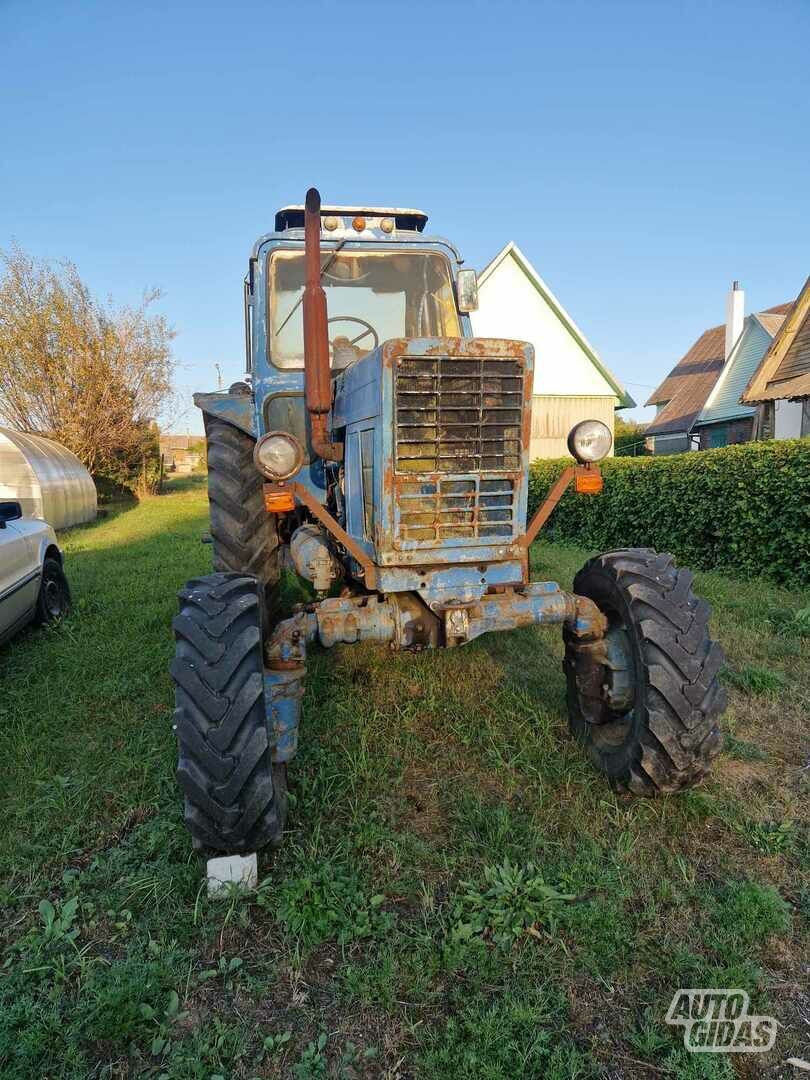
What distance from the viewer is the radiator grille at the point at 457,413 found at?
276 centimetres

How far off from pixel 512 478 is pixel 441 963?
1858 mm

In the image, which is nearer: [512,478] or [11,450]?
[512,478]

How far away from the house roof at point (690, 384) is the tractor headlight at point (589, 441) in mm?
21441

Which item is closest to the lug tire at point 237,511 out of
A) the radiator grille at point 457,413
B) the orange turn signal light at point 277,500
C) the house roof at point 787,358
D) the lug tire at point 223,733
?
the orange turn signal light at point 277,500

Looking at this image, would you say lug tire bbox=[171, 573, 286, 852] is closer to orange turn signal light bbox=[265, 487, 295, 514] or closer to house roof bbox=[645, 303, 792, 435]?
orange turn signal light bbox=[265, 487, 295, 514]

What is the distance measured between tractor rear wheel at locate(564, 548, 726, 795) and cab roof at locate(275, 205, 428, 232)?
3009 millimetres

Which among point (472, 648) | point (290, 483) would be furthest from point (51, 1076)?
point (472, 648)

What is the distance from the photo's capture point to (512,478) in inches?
115

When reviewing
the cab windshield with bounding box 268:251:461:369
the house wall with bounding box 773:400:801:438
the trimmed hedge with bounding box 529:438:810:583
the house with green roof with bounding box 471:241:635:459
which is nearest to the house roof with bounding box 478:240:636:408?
the house with green roof with bounding box 471:241:635:459

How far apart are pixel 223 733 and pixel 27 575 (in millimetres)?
3852

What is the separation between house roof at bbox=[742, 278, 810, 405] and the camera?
11.7 meters

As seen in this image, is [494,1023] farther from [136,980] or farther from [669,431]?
[669,431]

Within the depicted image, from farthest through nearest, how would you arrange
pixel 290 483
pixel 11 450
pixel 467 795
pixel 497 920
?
pixel 11 450 < pixel 467 795 < pixel 290 483 < pixel 497 920

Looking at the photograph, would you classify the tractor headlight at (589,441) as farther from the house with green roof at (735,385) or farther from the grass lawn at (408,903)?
the house with green roof at (735,385)
